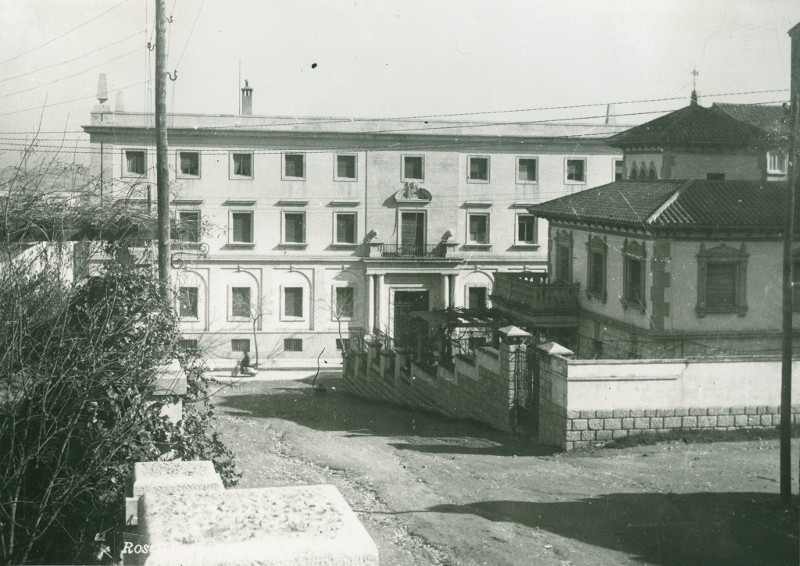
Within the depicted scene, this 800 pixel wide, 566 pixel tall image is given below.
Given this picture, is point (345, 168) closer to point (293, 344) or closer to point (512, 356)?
point (293, 344)

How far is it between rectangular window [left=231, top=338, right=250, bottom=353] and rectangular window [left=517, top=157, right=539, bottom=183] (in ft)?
49.5

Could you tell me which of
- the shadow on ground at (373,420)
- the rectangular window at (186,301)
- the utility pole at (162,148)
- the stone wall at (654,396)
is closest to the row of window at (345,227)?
the rectangular window at (186,301)

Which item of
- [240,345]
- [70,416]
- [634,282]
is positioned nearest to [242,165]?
[240,345]

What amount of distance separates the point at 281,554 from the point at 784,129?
28.1m

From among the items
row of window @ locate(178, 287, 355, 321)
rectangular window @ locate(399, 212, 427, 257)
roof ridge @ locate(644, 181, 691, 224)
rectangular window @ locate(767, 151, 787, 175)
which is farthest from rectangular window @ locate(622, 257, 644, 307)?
row of window @ locate(178, 287, 355, 321)

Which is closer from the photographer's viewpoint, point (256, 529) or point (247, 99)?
point (256, 529)

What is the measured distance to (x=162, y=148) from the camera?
14.7 m

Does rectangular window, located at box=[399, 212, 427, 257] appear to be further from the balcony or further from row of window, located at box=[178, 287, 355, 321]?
the balcony

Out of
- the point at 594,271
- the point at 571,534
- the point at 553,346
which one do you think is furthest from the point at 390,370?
the point at 571,534

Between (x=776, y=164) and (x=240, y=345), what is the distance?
23381mm

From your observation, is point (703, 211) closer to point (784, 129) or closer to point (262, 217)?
point (784, 129)

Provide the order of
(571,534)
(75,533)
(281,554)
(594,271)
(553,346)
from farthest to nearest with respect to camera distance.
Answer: (594,271)
(553,346)
(571,534)
(75,533)
(281,554)

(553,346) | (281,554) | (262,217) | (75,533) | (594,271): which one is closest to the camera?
(281,554)

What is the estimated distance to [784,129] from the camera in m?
27.0
